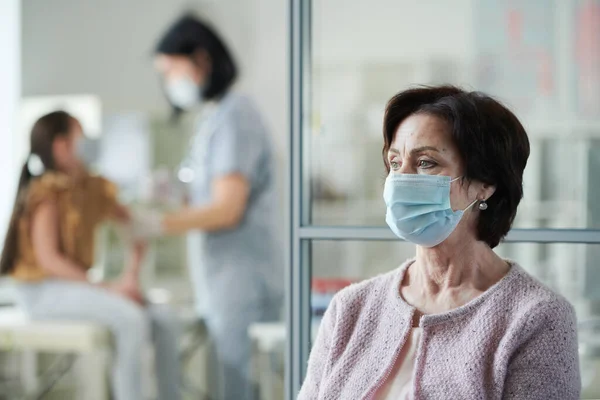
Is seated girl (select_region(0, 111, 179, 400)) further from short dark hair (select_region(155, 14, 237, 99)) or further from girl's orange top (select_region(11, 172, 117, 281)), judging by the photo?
short dark hair (select_region(155, 14, 237, 99))

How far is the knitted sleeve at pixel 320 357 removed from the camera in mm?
1166

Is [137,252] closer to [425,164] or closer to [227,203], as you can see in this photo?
[227,203]

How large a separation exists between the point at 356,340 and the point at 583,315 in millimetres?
800

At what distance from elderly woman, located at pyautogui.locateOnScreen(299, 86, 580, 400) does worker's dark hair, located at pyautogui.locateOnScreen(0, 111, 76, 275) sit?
165 centimetres

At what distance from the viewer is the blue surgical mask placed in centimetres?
107

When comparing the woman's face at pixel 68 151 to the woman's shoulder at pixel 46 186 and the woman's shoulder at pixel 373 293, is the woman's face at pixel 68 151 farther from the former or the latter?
the woman's shoulder at pixel 373 293

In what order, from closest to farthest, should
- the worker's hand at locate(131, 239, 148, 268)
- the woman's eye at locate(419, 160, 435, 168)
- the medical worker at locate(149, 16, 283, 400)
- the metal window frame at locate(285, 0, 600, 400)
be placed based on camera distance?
the woman's eye at locate(419, 160, 435, 168) < the metal window frame at locate(285, 0, 600, 400) < the medical worker at locate(149, 16, 283, 400) < the worker's hand at locate(131, 239, 148, 268)

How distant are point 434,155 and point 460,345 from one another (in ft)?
0.80

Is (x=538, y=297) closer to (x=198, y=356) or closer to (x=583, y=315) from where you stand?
(x=583, y=315)

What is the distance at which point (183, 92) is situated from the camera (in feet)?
8.03

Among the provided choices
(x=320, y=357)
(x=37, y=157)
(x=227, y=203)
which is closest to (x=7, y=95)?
(x=37, y=157)

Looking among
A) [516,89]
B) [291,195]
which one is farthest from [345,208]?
[291,195]

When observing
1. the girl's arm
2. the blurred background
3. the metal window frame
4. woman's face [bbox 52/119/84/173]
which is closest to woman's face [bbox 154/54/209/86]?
woman's face [bbox 52/119/84/173]

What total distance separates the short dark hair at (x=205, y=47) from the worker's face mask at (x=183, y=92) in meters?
0.04
